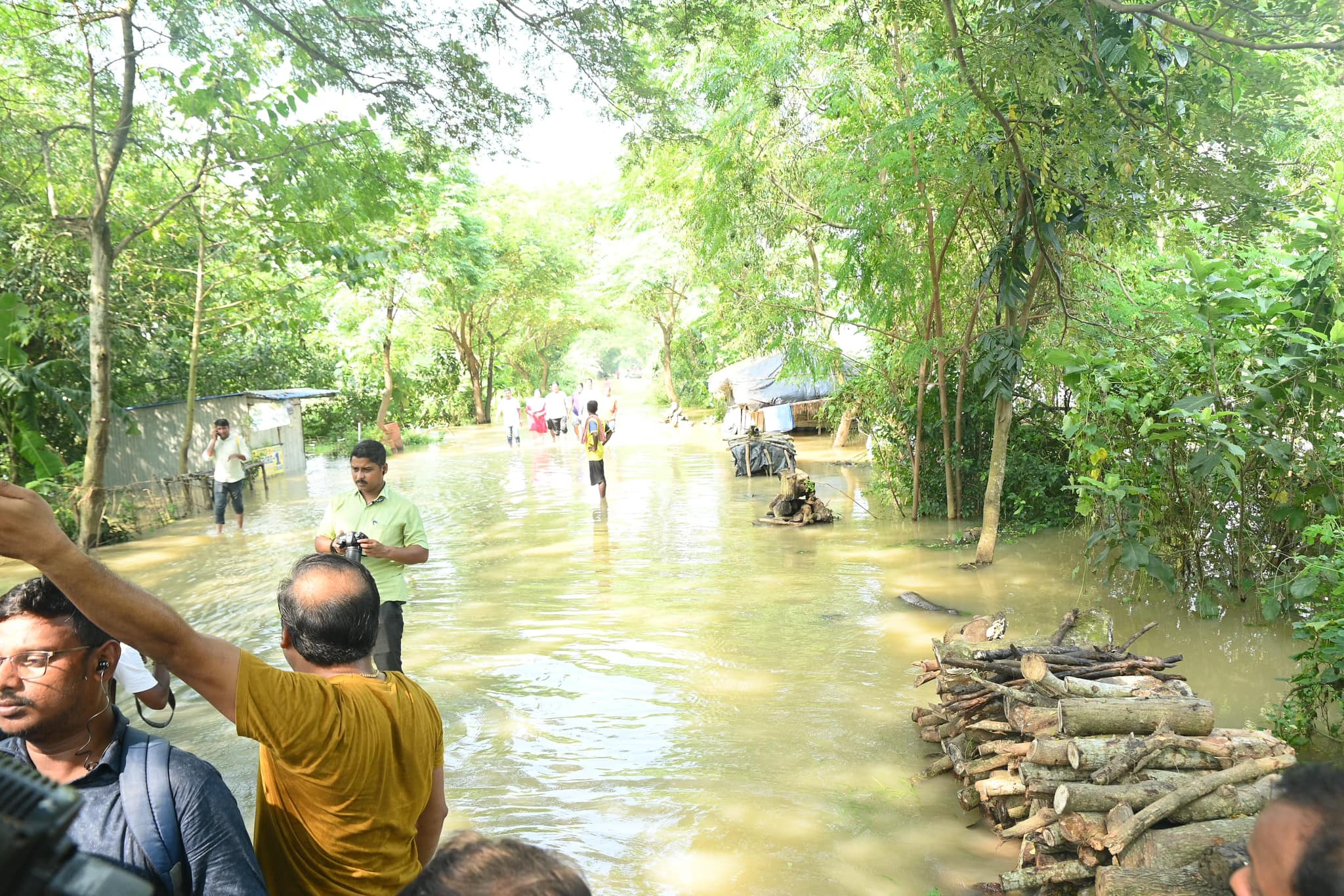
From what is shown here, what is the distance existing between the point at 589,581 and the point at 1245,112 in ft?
Answer: 26.0

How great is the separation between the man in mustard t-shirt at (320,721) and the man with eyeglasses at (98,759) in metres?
0.20

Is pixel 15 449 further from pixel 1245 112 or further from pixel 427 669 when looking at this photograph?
pixel 1245 112

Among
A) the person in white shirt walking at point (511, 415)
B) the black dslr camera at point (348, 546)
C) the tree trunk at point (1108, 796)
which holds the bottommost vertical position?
the tree trunk at point (1108, 796)

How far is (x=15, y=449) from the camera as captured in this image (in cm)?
1555

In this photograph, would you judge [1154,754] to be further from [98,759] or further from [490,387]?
[490,387]

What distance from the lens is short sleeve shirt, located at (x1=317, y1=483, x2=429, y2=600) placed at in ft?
18.3

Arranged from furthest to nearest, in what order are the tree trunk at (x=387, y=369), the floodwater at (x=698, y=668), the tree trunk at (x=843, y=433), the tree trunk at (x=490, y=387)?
the tree trunk at (x=490, y=387) < the tree trunk at (x=387, y=369) < the tree trunk at (x=843, y=433) < the floodwater at (x=698, y=668)

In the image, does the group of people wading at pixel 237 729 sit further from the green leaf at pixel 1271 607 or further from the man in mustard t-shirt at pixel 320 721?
the green leaf at pixel 1271 607

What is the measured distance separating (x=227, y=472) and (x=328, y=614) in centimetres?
1378

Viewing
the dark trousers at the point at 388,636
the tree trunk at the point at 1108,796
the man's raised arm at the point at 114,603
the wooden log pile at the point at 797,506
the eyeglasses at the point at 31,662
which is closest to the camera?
the man's raised arm at the point at 114,603

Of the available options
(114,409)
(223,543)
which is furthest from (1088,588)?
(114,409)

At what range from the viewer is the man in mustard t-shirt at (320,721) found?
84.1 inches

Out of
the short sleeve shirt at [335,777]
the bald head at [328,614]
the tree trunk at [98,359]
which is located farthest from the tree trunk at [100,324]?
the short sleeve shirt at [335,777]

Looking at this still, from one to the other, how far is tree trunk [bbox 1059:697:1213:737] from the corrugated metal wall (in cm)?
1610
